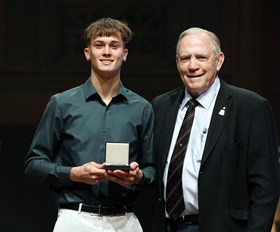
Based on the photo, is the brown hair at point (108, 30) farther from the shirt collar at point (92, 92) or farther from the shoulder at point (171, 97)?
the shoulder at point (171, 97)

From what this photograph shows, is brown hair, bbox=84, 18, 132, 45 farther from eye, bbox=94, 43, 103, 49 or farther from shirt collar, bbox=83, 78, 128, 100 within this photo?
shirt collar, bbox=83, 78, 128, 100

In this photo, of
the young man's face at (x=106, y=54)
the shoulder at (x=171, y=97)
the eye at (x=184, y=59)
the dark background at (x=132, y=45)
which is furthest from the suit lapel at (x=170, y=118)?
the dark background at (x=132, y=45)

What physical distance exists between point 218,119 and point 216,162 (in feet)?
0.50

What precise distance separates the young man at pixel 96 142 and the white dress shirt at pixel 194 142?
122mm

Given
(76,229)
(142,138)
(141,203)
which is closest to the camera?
(76,229)

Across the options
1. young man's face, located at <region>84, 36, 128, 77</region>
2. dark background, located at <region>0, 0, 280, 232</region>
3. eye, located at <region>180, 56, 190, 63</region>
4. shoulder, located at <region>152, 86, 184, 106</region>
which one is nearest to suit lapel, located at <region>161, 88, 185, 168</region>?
shoulder, located at <region>152, 86, 184, 106</region>

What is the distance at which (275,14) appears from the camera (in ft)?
13.6

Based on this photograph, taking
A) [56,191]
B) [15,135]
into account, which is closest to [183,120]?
[56,191]

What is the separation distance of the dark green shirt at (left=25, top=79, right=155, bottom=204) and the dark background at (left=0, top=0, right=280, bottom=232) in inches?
65.9

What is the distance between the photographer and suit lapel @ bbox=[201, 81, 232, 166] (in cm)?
232

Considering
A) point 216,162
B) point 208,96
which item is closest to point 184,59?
point 208,96

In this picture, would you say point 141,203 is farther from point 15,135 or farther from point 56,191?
point 56,191

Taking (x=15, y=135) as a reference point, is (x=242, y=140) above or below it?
above

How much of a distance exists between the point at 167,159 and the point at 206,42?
1.41ft
